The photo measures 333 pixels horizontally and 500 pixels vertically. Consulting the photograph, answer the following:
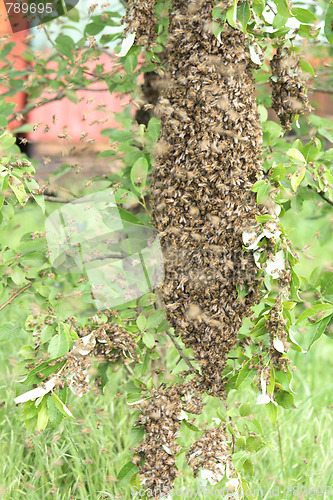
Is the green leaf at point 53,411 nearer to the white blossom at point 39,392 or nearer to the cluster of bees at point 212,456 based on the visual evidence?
the white blossom at point 39,392

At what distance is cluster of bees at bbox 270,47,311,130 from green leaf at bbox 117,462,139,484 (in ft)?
4.48

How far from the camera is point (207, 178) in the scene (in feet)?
5.48

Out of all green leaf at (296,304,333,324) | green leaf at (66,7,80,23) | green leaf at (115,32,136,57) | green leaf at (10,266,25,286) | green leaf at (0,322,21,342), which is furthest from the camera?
green leaf at (66,7,80,23)

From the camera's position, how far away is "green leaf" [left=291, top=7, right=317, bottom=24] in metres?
1.56

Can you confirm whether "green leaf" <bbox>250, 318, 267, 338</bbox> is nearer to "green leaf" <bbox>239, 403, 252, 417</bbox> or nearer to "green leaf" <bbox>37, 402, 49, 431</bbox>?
"green leaf" <bbox>239, 403, 252, 417</bbox>

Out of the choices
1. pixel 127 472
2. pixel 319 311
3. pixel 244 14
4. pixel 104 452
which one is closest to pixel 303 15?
pixel 244 14

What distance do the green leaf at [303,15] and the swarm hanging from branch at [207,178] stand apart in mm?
185

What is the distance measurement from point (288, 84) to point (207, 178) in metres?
0.45

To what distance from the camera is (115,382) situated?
304 centimetres

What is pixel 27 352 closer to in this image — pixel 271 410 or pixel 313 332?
pixel 271 410

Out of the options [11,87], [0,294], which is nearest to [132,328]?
[0,294]

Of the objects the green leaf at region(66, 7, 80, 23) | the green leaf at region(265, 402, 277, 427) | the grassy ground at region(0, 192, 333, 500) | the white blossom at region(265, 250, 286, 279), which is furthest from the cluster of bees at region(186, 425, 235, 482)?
the green leaf at region(66, 7, 80, 23)

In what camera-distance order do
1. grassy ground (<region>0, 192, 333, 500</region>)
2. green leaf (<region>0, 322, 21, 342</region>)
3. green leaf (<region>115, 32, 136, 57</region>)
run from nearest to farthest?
green leaf (<region>115, 32, 136, 57</region>) < green leaf (<region>0, 322, 21, 342</region>) < grassy ground (<region>0, 192, 333, 500</region>)

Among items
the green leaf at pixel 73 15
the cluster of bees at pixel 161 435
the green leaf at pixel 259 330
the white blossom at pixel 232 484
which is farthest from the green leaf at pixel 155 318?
the green leaf at pixel 73 15
